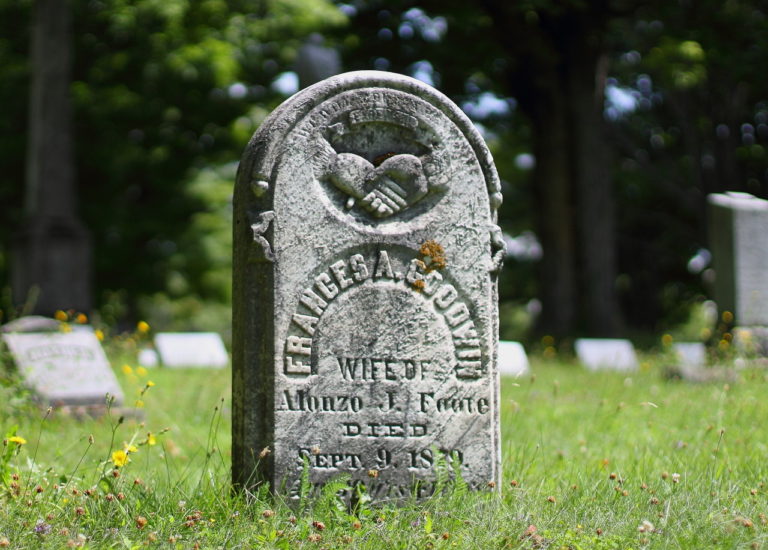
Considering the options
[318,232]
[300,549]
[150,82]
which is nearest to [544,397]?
[318,232]

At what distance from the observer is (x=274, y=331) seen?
4137 mm

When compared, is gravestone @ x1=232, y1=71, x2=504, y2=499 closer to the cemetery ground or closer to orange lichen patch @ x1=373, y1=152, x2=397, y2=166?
orange lichen patch @ x1=373, y1=152, x2=397, y2=166

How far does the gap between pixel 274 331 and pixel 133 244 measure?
53.7 feet

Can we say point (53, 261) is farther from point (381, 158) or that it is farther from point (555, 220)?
point (381, 158)

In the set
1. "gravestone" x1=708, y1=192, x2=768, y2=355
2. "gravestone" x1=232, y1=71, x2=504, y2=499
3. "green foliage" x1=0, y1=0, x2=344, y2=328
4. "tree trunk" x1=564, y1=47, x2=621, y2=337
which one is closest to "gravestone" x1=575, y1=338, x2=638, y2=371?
"gravestone" x1=708, y1=192, x2=768, y2=355

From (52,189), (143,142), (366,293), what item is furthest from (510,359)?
(143,142)

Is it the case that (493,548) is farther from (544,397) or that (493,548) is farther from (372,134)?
(544,397)

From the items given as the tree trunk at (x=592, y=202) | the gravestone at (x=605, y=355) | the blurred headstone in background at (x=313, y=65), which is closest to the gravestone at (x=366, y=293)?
the blurred headstone in background at (x=313, y=65)

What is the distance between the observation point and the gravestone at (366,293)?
418cm

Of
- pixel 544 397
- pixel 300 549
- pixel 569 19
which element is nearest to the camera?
pixel 300 549

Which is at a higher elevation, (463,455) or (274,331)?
(274,331)

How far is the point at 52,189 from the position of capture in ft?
50.4

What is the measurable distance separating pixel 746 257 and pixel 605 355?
2.06 metres

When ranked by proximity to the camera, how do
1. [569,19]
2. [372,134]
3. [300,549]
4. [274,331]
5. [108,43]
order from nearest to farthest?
[300,549]
[274,331]
[372,134]
[569,19]
[108,43]
